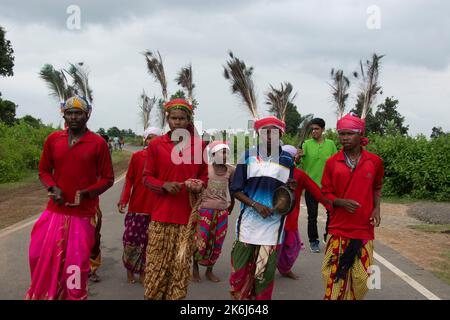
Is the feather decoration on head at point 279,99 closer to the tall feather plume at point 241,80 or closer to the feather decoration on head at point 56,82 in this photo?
the tall feather plume at point 241,80

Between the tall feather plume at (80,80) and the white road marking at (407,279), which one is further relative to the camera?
the tall feather plume at (80,80)

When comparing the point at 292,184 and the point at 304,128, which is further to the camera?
the point at 304,128

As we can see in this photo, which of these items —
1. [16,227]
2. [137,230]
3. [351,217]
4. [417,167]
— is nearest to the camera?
[351,217]

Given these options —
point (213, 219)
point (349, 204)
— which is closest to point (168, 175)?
point (349, 204)

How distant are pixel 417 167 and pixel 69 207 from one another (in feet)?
38.1

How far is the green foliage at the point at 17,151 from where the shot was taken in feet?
55.9

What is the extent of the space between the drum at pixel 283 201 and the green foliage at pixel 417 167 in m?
10.3

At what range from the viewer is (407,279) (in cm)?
582

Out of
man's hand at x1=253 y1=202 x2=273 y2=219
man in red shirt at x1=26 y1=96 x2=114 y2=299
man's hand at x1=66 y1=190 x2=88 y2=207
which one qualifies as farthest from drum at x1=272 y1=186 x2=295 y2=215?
man's hand at x1=66 y1=190 x2=88 y2=207

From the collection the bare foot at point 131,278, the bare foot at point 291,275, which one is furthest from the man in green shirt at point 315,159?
the bare foot at point 131,278

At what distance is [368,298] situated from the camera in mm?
5062

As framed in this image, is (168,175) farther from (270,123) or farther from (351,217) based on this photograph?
(351,217)

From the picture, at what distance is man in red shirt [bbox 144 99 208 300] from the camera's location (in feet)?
13.7
